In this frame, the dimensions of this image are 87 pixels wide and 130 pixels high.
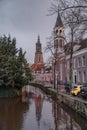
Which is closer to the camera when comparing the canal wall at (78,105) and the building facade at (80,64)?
the canal wall at (78,105)

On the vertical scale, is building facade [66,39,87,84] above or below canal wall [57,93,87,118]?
above

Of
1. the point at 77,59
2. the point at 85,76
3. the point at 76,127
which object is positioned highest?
the point at 77,59

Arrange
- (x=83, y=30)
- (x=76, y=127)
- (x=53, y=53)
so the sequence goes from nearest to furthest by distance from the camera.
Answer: (x=83, y=30) < (x=76, y=127) < (x=53, y=53)

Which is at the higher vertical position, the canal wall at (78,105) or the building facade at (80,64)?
the building facade at (80,64)

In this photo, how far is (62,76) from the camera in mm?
60875

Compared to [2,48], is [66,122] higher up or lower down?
lower down

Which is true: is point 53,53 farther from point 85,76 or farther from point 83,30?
point 83,30

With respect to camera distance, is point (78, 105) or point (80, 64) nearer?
point (78, 105)

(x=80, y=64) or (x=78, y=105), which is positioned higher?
(x=80, y=64)

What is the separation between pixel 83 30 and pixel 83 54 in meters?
33.2

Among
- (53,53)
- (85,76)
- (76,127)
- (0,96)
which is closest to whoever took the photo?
(76,127)

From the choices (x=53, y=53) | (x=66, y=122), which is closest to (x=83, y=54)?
(x=53, y=53)

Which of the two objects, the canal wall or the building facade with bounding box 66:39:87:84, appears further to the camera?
the building facade with bounding box 66:39:87:84

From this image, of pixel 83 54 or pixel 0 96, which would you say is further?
pixel 83 54
